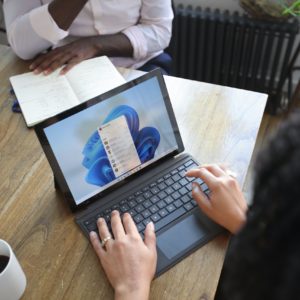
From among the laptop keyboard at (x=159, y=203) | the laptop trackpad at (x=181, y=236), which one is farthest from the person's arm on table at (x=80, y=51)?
the laptop trackpad at (x=181, y=236)

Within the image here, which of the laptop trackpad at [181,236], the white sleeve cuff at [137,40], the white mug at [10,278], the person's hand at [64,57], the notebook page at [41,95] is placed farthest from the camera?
the white sleeve cuff at [137,40]

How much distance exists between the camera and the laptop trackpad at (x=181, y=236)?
739 mm

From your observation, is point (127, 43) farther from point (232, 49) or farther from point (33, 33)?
point (232, 49)

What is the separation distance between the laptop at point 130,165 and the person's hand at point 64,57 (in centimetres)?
42

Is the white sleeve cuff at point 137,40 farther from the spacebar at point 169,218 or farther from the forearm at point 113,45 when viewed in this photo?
the spacebar at point 169,218

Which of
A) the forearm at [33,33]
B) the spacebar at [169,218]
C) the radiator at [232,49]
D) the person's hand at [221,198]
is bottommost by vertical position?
the radiator at [232,49]

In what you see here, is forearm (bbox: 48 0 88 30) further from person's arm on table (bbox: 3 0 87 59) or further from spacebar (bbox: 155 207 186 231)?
spacebar (bbox: 155 207 186 231)

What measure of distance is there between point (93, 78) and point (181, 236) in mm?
573

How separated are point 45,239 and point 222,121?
0.55 meters

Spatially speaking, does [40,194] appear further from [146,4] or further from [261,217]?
[146,4]

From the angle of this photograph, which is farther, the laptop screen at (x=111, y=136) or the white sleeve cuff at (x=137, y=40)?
the white sleeve cuff at (x=137, y=40)

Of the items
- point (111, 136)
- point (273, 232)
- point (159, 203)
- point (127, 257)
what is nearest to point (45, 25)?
point (111, 136)

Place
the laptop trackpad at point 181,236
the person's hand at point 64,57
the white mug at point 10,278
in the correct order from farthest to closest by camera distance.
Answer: the person's hand at point 64,57 < the laptop trackpad at point 181,236 < the white mug at point 10,278

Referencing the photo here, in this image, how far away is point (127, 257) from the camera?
27.3 inches
